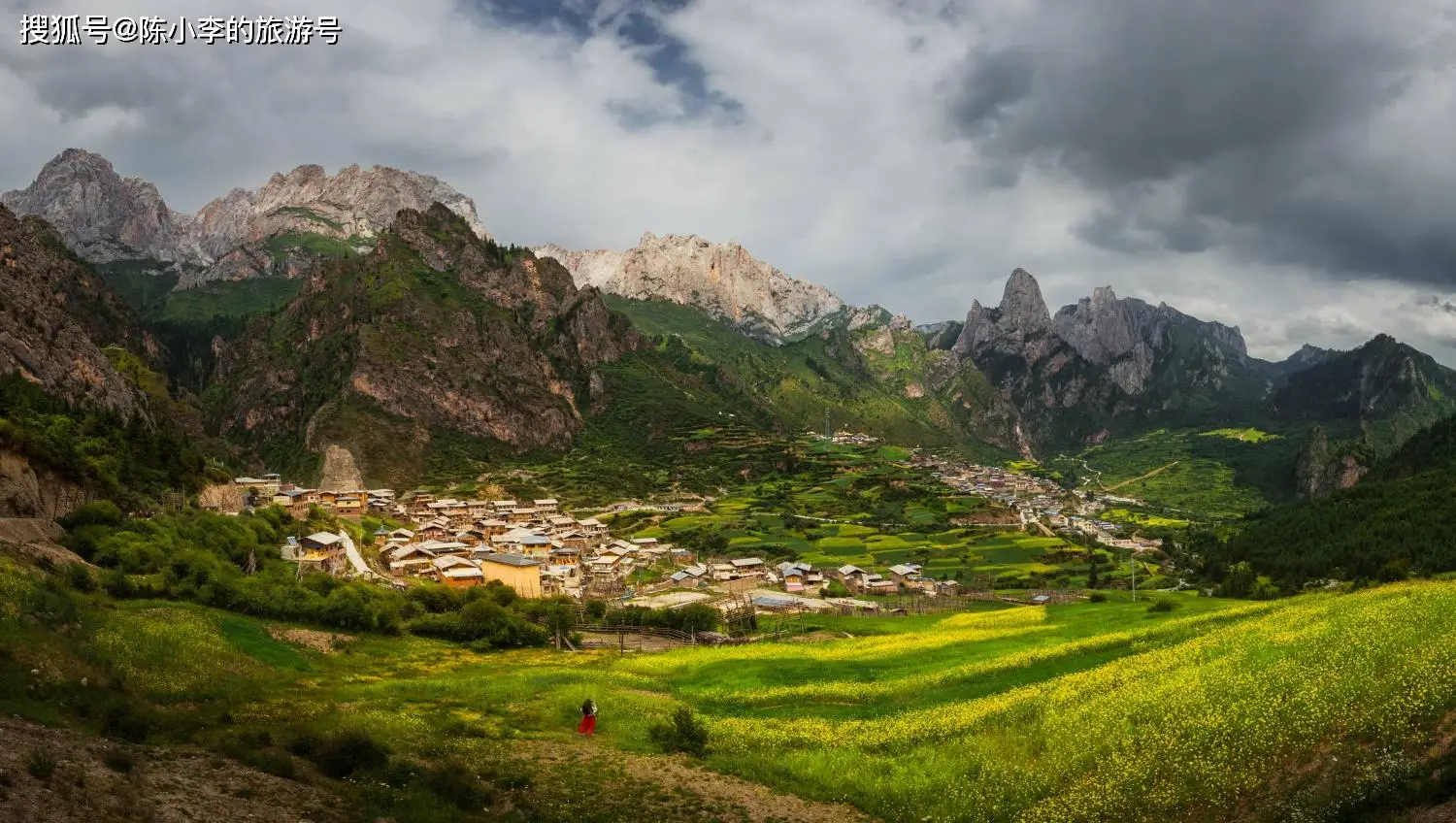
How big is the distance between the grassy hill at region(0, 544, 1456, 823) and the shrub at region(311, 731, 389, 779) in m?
0.07

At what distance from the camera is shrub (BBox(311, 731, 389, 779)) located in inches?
1011

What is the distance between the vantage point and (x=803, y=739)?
35.9 m

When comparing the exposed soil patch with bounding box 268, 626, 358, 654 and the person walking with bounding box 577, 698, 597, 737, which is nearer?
the person walking with bounding box 577, 698, 597, 737

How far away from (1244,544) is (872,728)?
121653mm

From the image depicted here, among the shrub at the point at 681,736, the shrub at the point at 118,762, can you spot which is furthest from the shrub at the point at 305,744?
the shrub at the point at 681,736

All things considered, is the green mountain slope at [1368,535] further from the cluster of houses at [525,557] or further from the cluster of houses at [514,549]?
the cluster of houses at [514,549]

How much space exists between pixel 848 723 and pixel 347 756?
22.7 metres

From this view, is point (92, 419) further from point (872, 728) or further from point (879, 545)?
point (879, 545)

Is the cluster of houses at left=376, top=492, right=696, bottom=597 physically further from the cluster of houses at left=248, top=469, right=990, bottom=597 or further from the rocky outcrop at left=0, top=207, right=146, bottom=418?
the rocky outcrop at left=0, top=207, right=146, bottom=418

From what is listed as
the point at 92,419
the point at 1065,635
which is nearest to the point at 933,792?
the point at 1065,635

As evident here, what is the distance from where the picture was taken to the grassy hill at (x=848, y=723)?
74.5 ft

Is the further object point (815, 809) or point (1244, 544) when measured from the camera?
point (1244, 544)

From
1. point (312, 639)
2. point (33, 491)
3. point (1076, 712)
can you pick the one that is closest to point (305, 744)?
point (1076, 712)

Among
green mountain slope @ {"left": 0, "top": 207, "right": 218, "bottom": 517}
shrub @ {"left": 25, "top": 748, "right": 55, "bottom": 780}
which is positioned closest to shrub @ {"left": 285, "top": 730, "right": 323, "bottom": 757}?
shrub @ {"left": 25, "top": 748, "right": 55, "bottom": 780}
